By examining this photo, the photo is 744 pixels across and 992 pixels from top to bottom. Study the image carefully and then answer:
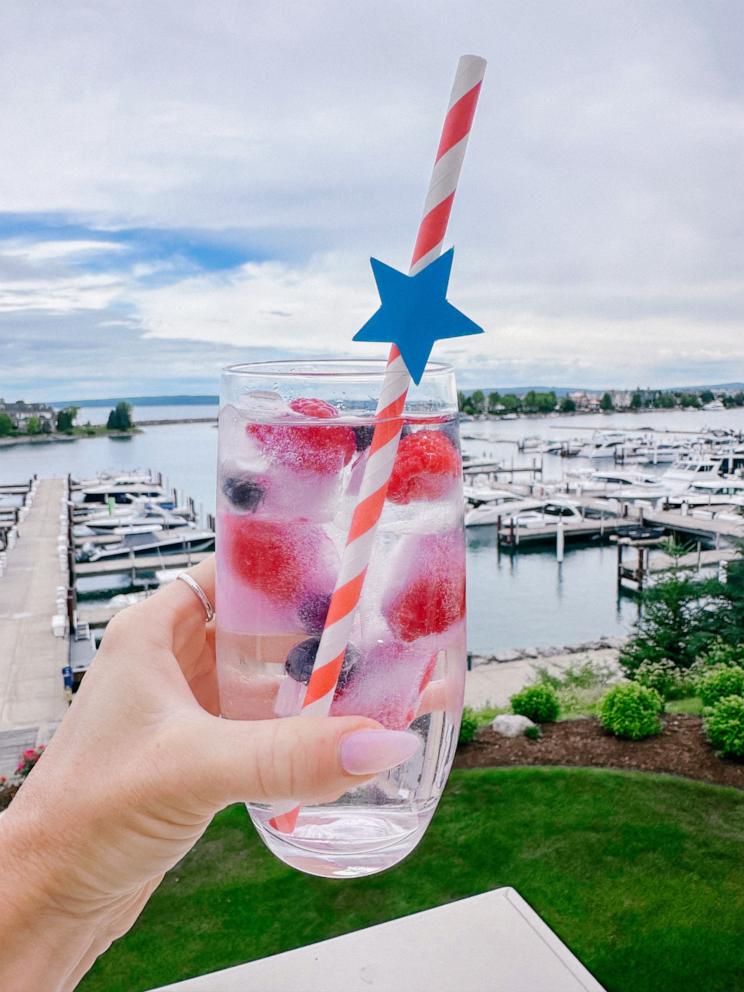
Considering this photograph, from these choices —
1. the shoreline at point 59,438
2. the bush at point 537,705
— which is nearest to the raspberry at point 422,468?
the bush at point 537,705

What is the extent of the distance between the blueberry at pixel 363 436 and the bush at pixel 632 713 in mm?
4663

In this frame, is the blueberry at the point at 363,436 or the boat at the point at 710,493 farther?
the boat at the point at 710,493

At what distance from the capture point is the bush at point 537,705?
560 centimetres

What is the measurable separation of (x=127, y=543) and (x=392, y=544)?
23.3 m

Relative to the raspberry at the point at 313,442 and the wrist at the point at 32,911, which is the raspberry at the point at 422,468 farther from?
the wrist at the point at 32,911

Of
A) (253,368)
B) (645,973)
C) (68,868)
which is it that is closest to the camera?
(68,868)

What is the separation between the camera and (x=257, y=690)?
0.96 m

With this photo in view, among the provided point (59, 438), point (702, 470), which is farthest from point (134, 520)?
point (702, 470)

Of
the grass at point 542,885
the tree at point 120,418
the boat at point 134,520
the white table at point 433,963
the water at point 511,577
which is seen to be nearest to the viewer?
the white table at point 433,963

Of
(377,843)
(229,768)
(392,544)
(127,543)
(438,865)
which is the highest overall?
(392,544)

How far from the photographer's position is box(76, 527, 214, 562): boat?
22922mm

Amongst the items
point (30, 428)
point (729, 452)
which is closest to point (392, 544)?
point (729, 452)

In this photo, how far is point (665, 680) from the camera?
24.2 ft

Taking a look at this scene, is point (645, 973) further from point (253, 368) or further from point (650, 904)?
point (253, 368)
